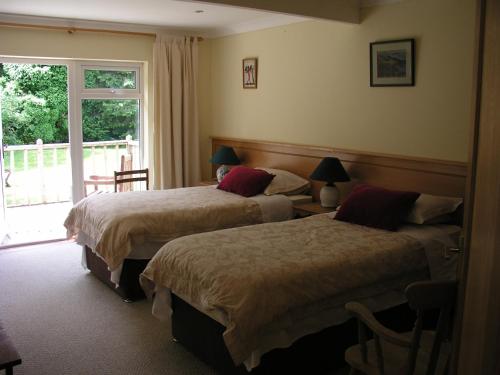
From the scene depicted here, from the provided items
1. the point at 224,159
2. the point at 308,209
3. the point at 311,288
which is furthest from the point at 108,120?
the point at 311,288

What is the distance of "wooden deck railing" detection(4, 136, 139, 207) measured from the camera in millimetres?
5746

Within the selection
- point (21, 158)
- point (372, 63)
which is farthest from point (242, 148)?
point (21, 158)

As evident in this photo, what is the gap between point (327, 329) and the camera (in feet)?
9.60

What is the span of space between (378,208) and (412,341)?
168 cm

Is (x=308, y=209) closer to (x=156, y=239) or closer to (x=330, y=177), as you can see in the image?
(x=330, y=177)

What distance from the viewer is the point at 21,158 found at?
5.75 meters

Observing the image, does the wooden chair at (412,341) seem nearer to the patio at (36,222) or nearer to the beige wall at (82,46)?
the patio at (36,222)

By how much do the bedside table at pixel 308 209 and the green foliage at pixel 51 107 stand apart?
264cm

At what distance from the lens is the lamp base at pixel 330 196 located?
14.5 ft

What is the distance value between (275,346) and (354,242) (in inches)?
36.4

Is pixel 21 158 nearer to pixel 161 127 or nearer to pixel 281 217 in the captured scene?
pixel 161 127

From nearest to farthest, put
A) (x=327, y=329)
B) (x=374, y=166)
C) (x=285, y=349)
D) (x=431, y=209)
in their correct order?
(x=285, y=349), (x=327, y=329), (x=431, y=209), (x=374, y=166)

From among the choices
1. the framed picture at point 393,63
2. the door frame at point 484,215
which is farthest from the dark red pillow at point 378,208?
the door frame at point 484,215

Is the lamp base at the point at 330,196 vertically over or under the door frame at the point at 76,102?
under
